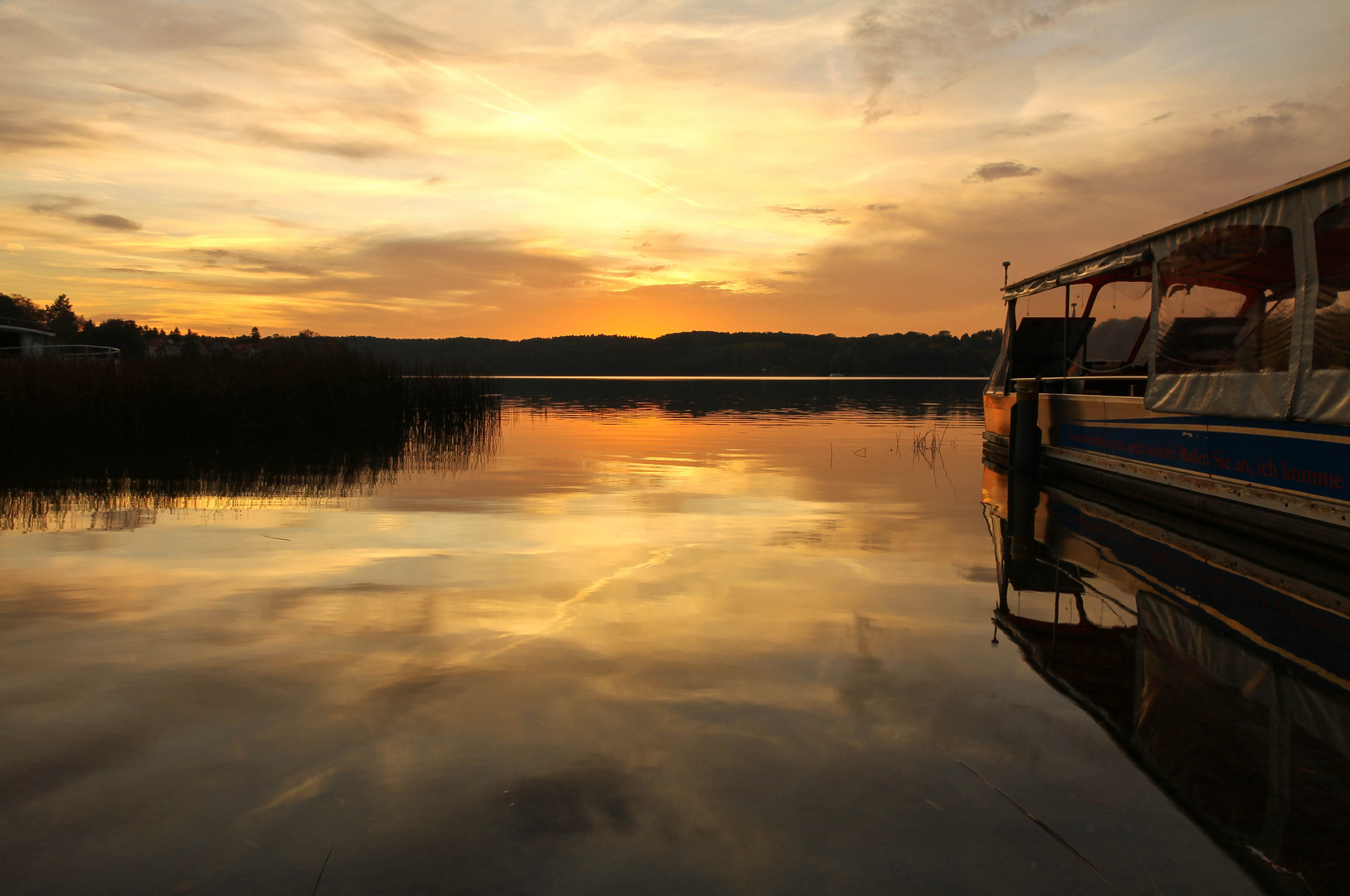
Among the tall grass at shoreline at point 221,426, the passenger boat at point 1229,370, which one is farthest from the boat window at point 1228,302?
the tall grass at shoreline at point 221,426

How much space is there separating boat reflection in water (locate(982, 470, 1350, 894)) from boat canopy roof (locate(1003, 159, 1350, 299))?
12.1 ft

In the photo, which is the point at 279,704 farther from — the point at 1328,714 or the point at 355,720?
the point at 1328,714

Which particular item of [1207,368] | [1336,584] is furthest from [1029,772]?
[1207,368]

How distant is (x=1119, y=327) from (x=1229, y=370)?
5.03 metres

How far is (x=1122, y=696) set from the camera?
4.50 meters

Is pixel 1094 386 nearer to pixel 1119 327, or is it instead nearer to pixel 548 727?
pixel 1119 327

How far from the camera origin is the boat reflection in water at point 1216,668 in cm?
321

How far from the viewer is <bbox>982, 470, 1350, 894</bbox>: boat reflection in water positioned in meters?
3.21

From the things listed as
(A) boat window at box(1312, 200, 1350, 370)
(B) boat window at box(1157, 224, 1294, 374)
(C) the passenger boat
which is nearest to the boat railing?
(C) the passenger boat

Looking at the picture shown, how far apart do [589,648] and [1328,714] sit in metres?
3.82

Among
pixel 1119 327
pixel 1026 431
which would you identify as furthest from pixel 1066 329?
pixel 1026 431

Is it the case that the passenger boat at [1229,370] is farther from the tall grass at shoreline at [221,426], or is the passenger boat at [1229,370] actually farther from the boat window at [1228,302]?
the tall grass at shoreline at [221,426]

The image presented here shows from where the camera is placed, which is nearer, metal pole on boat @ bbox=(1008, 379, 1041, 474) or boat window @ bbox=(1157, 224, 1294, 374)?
boat window @ bbox=(1157, 224, 1294, 374)

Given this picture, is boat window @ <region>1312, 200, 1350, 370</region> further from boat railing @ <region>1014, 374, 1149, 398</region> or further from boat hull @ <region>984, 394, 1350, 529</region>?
boat railing @ <region>1014, 374, 1149, 398</region>
